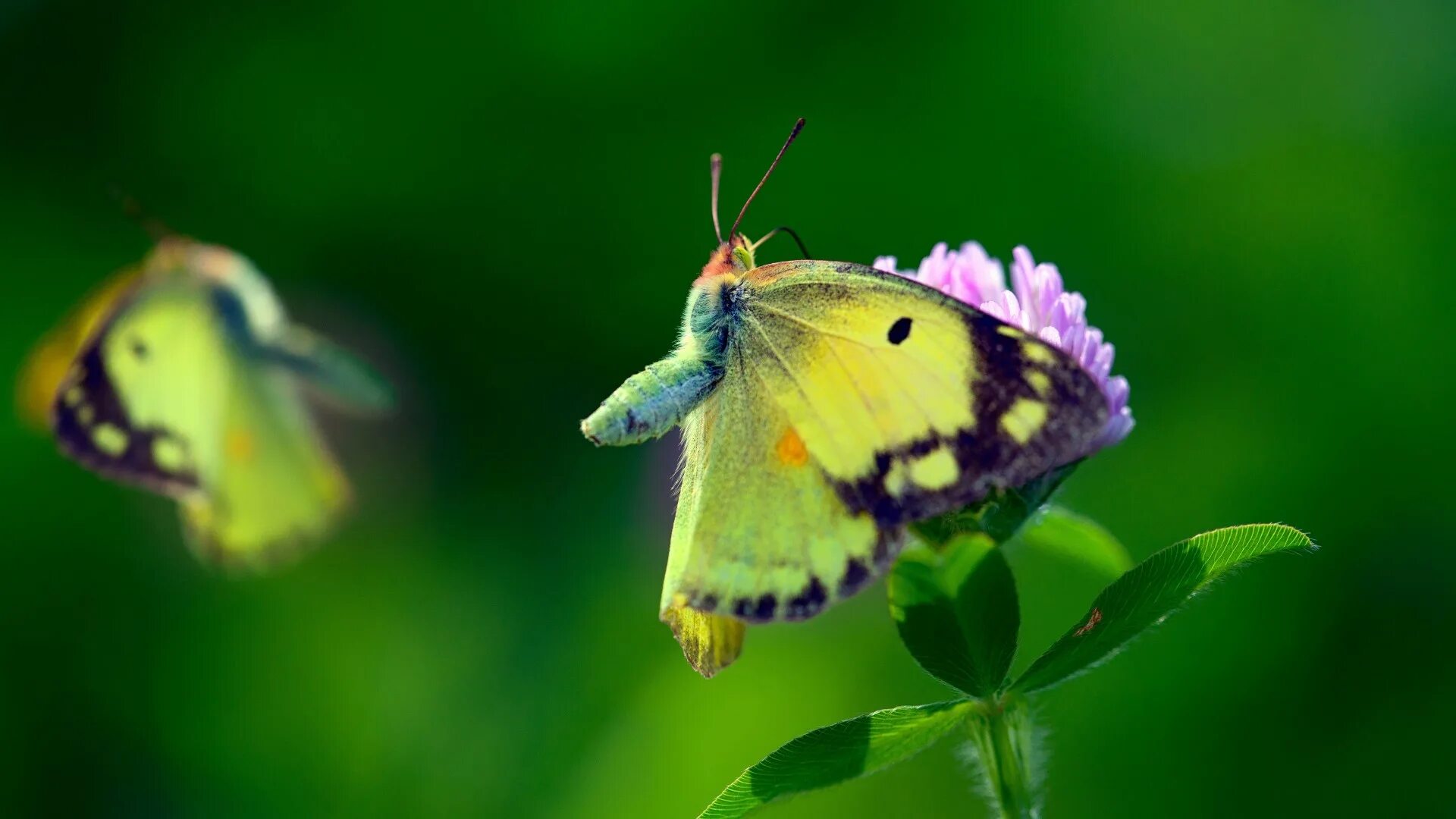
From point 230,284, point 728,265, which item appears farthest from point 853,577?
point 230,284

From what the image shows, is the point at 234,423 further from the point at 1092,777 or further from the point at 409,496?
the point at 1092,777

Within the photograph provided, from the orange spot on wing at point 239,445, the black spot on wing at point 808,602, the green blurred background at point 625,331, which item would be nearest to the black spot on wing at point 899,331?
the black spot on wing at point 808,602

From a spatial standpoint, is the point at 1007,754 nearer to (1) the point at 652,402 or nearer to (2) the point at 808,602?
(2) the point at 808,602

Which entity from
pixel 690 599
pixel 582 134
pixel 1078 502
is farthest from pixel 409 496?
pixel 690 599

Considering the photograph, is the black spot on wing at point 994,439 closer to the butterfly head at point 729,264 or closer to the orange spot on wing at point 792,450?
the orange spot on wing at point 792,450

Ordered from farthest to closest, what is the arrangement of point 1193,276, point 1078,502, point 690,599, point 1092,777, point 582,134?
point 582,134 → point 1193,276 → point 1078,502 → point 1092,777 → point 690,599

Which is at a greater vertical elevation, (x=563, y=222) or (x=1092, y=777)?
(x=563, y=222)

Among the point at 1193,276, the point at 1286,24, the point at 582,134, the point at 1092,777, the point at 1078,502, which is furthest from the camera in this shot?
the point at 582,134

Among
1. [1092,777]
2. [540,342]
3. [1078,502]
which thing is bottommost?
[1092,777]
